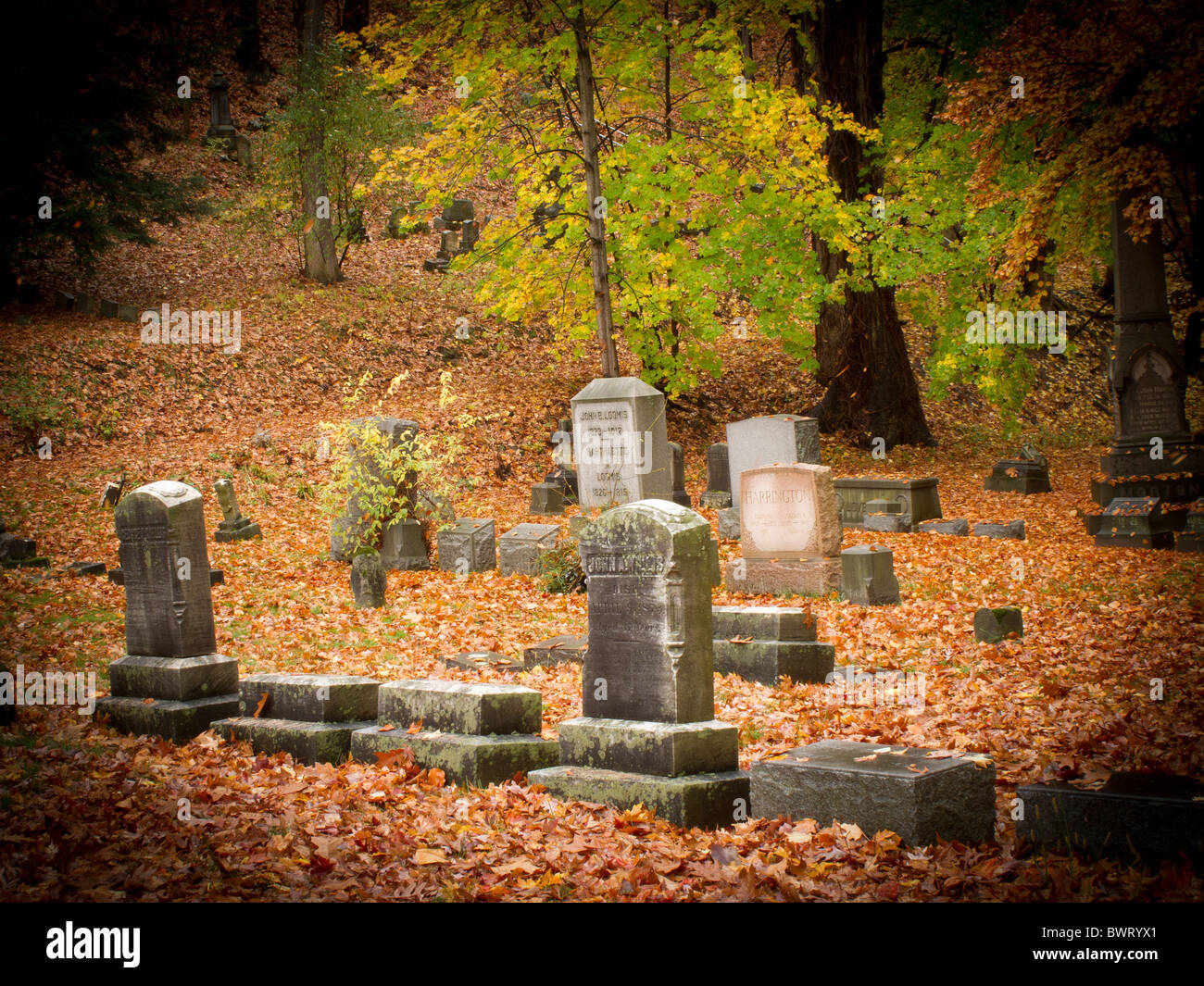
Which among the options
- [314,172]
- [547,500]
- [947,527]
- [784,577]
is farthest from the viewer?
[314,172]

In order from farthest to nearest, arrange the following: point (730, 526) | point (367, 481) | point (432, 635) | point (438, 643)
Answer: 1. point (730, 526)
2. point (367, 481)
3. point (432, 635)
4. point (438, 643)

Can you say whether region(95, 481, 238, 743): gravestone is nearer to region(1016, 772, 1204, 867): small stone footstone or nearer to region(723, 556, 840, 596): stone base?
region(1016, 772, 1204, 867): small stone footstone

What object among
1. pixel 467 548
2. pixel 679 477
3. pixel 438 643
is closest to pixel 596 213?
pixel 679 477

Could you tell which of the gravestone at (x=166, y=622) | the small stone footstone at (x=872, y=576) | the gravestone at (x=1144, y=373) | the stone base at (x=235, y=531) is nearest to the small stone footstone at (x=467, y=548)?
the stone base at (x=235, y=531)

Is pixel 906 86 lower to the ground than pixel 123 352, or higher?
higher

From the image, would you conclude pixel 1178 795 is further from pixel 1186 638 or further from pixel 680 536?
pixel 1186 638

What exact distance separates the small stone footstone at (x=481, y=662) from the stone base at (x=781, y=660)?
186cm

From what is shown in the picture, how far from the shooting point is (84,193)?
20656mm

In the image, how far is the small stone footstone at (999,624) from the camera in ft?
29.6

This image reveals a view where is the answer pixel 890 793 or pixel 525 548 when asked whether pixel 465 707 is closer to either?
pixel 890 793

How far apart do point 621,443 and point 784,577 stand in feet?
13.2

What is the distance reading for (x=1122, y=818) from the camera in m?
4.38
